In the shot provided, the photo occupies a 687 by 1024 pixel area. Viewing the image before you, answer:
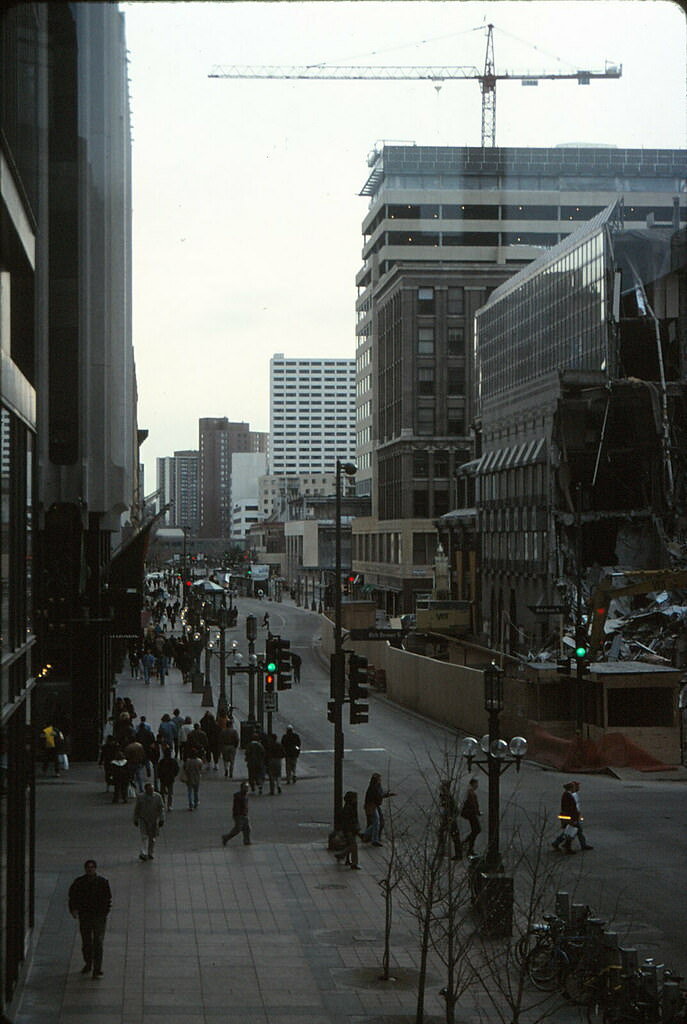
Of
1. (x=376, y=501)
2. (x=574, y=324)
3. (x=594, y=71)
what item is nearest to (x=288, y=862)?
(x=574, y=324)

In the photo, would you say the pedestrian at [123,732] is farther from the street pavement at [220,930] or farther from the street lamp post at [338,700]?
the street lamp post at [338,700]

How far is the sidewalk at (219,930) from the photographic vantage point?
598 inches

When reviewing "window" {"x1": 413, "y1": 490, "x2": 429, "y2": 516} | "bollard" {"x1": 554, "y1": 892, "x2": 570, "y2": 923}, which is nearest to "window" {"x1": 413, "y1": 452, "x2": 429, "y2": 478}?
"window" {"x1": 413, "y1": 490, "x2": 429, "y2": 516}

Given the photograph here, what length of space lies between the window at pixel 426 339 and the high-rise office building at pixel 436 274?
0.09m

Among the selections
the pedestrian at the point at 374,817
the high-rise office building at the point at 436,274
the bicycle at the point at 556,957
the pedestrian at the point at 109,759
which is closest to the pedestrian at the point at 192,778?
the pedestrian at the point at 109,759

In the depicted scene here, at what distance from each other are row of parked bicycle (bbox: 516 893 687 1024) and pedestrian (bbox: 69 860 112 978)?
16.2ft

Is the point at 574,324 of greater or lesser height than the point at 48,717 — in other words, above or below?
above

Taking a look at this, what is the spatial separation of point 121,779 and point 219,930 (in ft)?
39.8

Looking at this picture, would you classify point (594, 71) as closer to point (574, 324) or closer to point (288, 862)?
point (574, 324)

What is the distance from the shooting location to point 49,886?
21672mm

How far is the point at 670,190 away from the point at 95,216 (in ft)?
325

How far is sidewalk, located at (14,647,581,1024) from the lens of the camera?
15.2m

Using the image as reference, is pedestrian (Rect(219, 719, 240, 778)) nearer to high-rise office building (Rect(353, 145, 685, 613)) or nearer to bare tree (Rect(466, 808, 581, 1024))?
bare tree (Rect(466, 808, 581, 1024))

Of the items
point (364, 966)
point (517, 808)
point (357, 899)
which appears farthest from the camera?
point (517, 808)
